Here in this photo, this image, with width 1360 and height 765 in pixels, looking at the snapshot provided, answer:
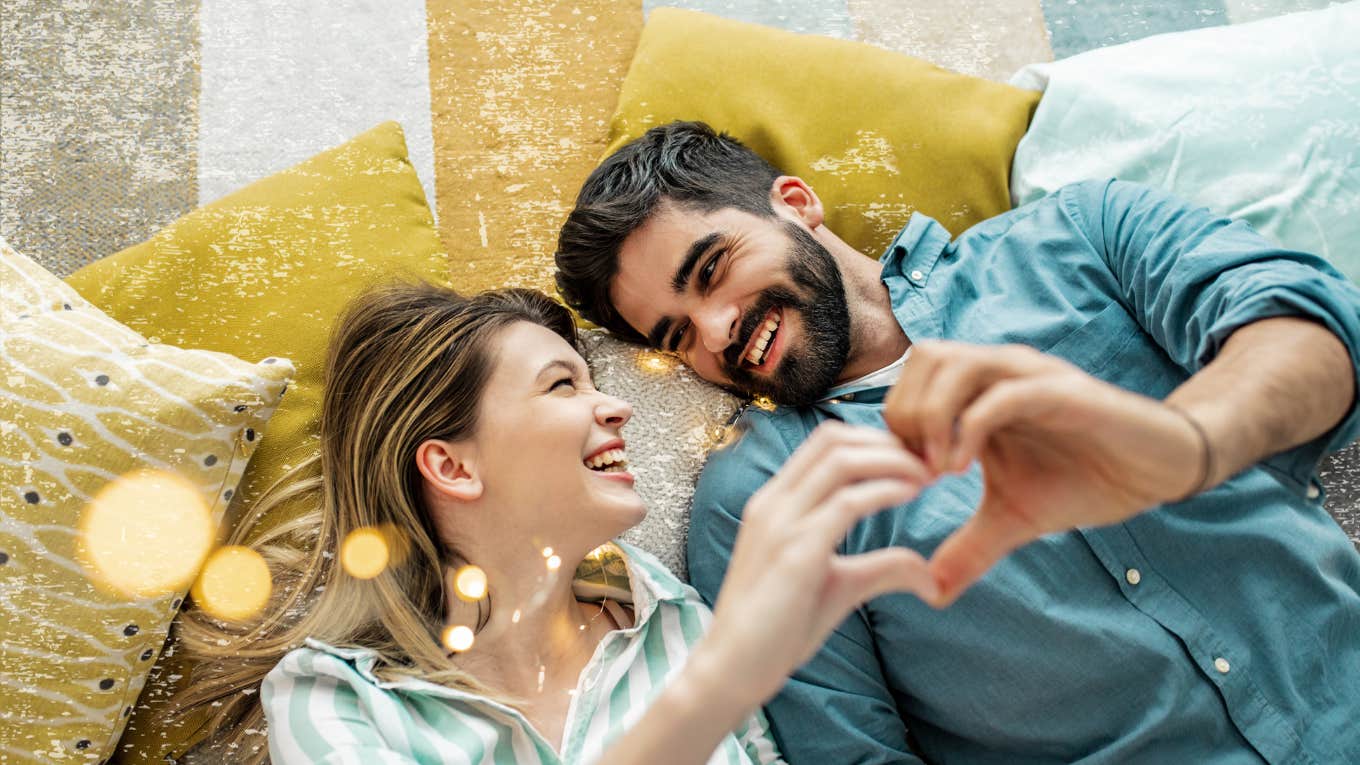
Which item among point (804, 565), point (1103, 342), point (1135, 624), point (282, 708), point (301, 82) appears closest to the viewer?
point (804, 565)

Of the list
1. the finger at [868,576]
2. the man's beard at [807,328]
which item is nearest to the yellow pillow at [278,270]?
the man's beard at [807,328]

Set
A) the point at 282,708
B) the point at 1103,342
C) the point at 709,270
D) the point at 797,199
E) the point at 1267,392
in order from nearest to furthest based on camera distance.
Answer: the point at 1267,392, the point at 282,708, the point at 1103,342, the point at 709,270, the point at 797,199

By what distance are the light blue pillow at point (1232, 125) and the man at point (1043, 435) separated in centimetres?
16

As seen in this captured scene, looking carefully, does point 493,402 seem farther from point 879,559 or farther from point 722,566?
point 879,559

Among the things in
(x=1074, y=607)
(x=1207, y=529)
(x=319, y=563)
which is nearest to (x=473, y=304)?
(x=319, y=563)

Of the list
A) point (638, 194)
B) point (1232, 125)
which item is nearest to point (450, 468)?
point (638, 194)

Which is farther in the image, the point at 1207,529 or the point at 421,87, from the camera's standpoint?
the point at 421,87

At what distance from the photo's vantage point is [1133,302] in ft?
4.95

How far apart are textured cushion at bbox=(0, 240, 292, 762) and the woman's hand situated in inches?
34.7

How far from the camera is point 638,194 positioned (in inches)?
64.9

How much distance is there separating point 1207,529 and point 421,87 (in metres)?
1.44

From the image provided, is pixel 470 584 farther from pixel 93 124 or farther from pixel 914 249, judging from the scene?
pixel 93 124

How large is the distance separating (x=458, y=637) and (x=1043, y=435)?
86cm

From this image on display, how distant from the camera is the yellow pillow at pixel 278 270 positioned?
5.06ft
